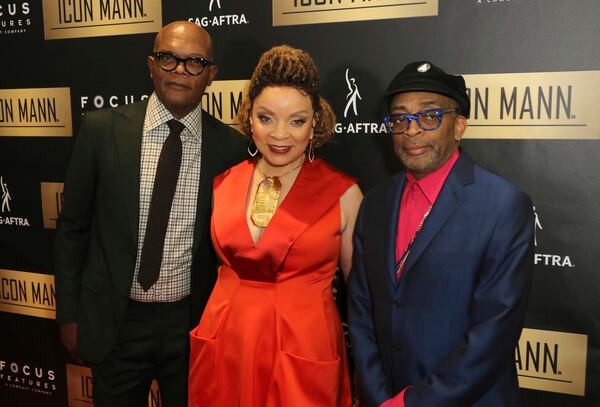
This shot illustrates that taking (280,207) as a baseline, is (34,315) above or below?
below

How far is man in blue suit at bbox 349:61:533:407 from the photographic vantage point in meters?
1.55

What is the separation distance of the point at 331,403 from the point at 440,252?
68cm

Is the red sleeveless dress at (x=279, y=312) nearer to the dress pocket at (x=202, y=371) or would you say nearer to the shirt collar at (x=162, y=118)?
the dress pocket at (x=202, y=371)

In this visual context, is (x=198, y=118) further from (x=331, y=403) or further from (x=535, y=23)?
(x=535, y=23)

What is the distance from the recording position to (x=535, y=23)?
2.19m

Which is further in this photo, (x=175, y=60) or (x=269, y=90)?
(x=175, y=60)

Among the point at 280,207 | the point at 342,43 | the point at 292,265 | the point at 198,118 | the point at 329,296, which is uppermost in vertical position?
the point at 342,43

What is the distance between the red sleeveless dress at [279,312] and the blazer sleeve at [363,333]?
12cm

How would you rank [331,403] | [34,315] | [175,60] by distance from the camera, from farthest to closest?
[34,315] < [175,60] < [331,403]

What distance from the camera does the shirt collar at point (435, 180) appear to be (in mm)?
1700

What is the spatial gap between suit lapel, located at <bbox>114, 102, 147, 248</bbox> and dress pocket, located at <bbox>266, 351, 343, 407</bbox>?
2.45 ft

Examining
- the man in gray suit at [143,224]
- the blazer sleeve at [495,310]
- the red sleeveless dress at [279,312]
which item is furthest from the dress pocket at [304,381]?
the man in gray suit at [143,224]

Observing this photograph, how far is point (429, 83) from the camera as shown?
1.63 meters

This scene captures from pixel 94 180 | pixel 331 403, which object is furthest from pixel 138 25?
pixel 331 403
